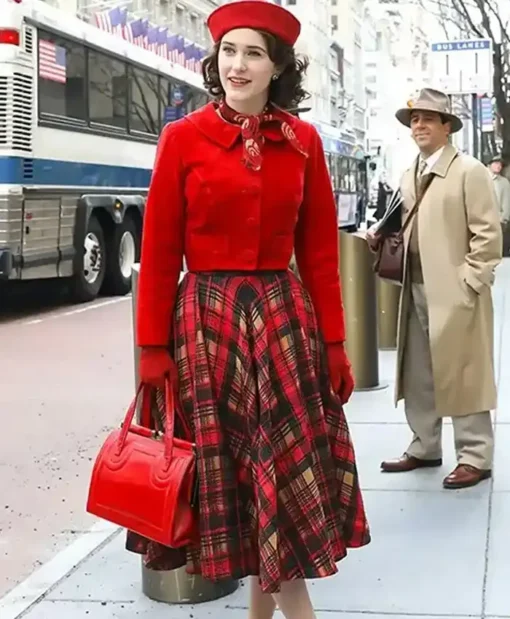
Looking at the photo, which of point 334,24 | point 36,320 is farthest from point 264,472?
point 334,24

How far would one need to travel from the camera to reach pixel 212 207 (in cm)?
311

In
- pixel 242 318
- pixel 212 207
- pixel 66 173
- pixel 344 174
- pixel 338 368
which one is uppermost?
pixel 344 174

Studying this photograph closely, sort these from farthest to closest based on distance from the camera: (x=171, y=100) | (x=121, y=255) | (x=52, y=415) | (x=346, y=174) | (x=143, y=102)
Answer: (x=346, y=174) < (x=171, y=100) < (x=143, y=102) < (x=121, y=255) < (x=52, y=415)

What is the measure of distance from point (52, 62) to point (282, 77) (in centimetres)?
1058

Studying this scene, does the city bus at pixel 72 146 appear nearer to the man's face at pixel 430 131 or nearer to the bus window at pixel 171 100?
the bus window at pixel 171 100

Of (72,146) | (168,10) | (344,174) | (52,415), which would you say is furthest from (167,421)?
(168,10)

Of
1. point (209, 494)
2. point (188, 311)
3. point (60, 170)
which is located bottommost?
point (209, 494)

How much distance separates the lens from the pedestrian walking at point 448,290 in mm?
5184

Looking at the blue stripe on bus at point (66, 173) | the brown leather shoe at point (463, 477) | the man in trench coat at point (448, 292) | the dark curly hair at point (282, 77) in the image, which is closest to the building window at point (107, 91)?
the blue stripe on bus at point (66, 173)

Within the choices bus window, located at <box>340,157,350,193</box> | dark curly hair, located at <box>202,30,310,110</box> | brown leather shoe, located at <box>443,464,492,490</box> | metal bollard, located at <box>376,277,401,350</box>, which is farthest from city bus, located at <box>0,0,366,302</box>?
bus window, located at <box>340,157,350,193</box>

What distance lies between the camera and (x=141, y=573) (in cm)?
426

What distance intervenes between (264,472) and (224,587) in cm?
117

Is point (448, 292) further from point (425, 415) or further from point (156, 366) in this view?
point (156, 366)

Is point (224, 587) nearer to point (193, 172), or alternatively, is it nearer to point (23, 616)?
point (23, 616)
